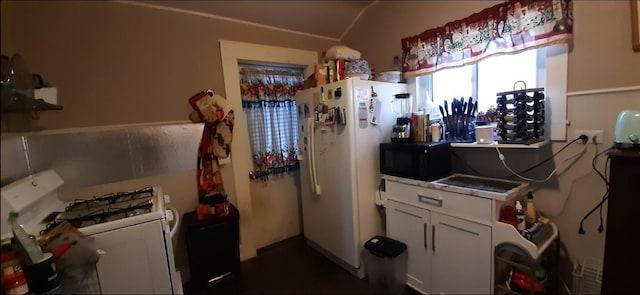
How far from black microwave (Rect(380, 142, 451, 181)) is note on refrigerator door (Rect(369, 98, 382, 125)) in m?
0.20

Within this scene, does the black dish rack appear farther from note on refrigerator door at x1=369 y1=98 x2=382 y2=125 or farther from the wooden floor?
the wooden floor

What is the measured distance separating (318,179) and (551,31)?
187 centimetres

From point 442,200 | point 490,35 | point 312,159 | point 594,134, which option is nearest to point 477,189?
point 442,200

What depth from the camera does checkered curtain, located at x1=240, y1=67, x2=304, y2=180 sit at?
253 centimetres

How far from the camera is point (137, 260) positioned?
110 centimetres

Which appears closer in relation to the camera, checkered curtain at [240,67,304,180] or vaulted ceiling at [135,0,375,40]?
vaulted ceiling at [135,0,375,40]

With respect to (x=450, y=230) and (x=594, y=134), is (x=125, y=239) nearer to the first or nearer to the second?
(x=450, y=230)

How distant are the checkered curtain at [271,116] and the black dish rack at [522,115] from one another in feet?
6.16

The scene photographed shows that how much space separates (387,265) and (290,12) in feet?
7.83

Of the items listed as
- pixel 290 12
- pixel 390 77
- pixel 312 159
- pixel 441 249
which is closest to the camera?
pixel 441 249

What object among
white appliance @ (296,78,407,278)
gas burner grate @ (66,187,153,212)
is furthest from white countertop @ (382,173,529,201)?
gas burner grate @ (66,187,153,212)

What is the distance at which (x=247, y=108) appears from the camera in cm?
251

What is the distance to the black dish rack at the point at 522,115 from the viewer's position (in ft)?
4.76

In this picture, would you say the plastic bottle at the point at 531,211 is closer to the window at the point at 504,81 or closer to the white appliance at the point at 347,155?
the window at the point at 504,81
